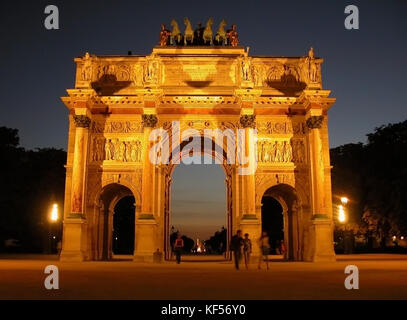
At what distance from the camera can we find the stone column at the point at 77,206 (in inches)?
1158

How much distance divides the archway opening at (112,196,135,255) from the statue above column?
97.3 ft

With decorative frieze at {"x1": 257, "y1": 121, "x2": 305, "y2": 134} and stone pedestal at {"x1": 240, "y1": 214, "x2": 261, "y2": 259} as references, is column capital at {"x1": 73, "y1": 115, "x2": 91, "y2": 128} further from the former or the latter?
stone pedestal at {"x1": 240, "y1": 214, "x2": 261, "y2": 259}

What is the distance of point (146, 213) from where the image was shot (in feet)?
98.6

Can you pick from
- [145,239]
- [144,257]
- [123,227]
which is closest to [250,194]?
[145,239]

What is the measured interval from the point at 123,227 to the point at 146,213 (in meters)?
34.5

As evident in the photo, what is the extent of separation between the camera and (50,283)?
1292cm

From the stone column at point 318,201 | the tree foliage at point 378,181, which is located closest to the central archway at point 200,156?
the stone column at point 318,201

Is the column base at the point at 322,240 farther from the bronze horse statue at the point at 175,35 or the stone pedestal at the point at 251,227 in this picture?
the bronze horse statue at the point at 175,35

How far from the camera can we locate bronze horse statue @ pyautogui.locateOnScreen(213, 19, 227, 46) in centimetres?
3478

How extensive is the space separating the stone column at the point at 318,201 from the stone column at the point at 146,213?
9.94 meters

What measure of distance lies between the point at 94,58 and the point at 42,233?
25.3 metres

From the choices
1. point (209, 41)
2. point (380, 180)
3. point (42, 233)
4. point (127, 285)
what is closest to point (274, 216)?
point (380, 180)

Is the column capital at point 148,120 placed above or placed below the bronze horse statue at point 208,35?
below

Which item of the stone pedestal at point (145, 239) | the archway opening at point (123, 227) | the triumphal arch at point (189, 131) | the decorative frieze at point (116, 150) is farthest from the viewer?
the archway opening at point (123, 227)
